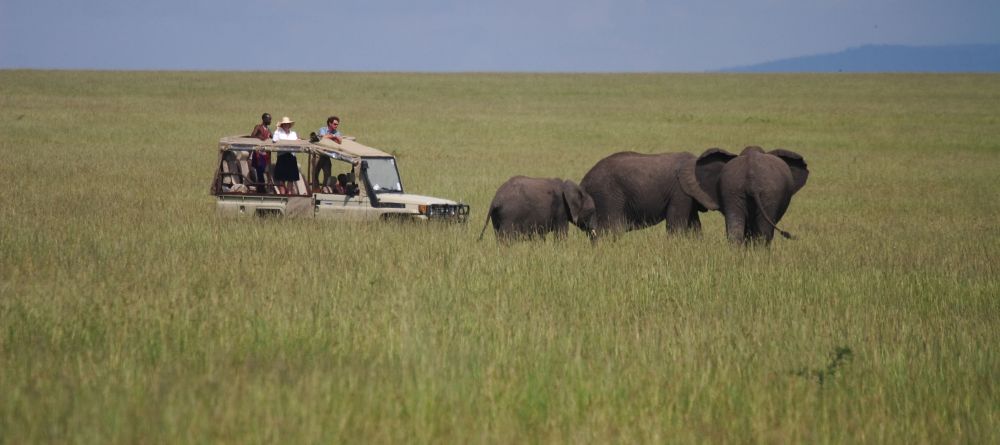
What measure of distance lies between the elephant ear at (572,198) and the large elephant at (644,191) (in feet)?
2.28

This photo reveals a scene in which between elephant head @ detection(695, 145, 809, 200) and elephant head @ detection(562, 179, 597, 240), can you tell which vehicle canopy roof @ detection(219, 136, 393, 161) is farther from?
elephant head @ detection(695, 145, 809, 200)

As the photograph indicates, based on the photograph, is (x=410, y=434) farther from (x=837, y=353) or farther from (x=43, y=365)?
(x=837, y=353)

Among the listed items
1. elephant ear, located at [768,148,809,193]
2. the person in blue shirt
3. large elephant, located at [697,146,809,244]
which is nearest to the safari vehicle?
the person in blue shirt

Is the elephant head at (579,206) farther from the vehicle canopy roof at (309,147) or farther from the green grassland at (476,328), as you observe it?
the vehicle canopy roof at (309,147)

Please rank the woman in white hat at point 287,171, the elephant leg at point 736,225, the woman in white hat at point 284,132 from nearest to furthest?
the elephant leg at point 736,225 < the woman in white hat at point 287,171 < the woman in white hat at point 284,132

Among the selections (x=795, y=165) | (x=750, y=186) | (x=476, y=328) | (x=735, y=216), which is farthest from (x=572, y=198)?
(x=476, y=328)

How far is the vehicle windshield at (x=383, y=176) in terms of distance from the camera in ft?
57.1

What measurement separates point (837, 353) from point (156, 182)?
2145 cm

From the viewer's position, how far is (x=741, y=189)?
54.5 ft

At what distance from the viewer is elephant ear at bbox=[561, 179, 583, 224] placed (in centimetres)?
1662

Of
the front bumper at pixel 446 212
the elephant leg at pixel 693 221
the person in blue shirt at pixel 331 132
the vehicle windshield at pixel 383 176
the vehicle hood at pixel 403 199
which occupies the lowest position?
the elephant leg at pixel 693 221

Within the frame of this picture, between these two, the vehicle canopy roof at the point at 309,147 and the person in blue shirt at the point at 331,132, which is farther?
the person in blue shirt at the point at 331,132

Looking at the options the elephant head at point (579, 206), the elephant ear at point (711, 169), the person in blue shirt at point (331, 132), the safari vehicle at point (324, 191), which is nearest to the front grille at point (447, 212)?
the safari vehicle at point (324, 191)

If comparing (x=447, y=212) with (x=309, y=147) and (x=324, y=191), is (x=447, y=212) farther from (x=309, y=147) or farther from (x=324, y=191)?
(x=309, y=147)
